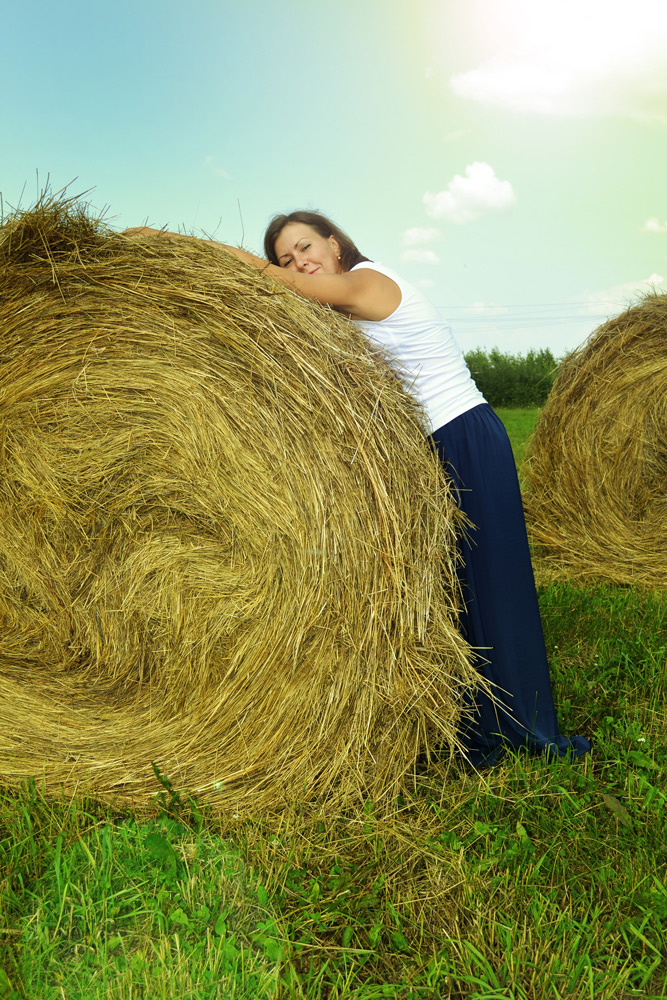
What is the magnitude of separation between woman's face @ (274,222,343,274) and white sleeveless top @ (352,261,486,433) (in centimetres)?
24

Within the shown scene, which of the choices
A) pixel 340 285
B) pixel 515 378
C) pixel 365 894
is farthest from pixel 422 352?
pixel 515 378

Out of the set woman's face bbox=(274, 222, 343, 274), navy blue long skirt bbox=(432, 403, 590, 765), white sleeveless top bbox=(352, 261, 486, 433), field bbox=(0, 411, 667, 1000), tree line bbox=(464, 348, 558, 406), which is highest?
tree line bbox=(464, 348, 558, 406)

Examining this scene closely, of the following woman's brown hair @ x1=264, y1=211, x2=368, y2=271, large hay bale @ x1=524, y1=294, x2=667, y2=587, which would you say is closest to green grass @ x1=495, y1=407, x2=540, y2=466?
large hay bale @ x1=524, y1=294, x2=667, y2=587

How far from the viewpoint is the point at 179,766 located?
2340mm

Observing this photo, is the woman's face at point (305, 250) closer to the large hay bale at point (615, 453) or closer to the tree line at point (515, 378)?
the large hay bale at point (615, 453)

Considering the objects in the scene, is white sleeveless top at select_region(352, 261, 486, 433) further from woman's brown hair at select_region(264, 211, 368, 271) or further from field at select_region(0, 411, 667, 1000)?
field at select_region(0, 411, 667, 1000)

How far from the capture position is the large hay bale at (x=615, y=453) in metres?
4.86

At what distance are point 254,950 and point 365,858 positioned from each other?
1.48 feet

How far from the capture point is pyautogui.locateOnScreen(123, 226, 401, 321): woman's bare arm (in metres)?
2.31

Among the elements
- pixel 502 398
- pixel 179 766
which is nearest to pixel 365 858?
pixel 179 766

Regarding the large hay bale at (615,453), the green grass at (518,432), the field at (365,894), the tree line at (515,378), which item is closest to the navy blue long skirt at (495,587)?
the field at (365,894)

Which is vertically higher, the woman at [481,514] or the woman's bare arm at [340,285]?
the woman's bare arm at [340,285]

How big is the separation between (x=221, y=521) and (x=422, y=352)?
36.6 inches

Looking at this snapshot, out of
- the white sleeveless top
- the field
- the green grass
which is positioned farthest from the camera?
the green grass
